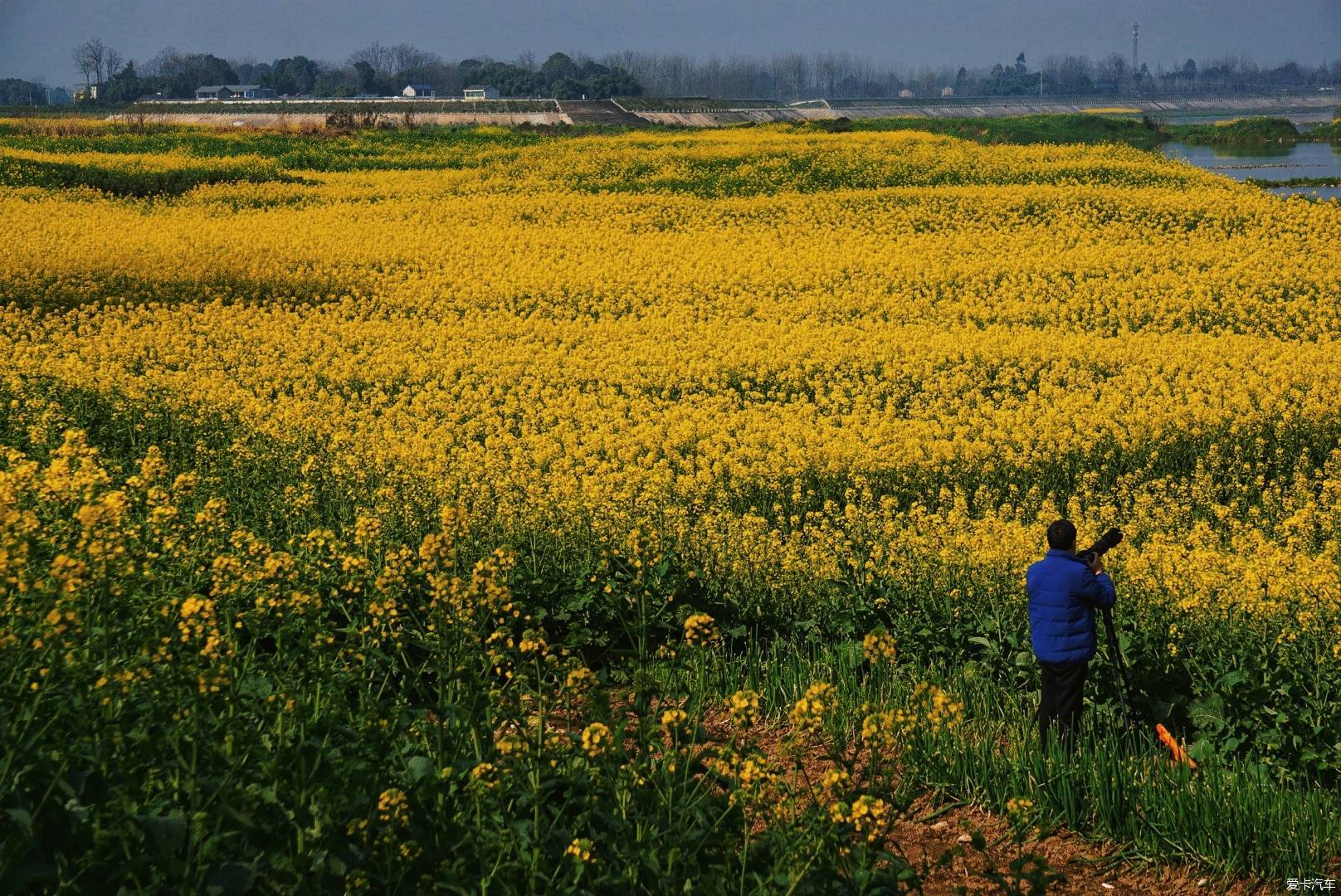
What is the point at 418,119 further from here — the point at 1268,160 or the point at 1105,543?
the point at 1105,543

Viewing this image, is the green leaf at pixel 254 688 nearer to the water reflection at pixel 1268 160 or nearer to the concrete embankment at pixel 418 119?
the water reflection at pixel 1268 160

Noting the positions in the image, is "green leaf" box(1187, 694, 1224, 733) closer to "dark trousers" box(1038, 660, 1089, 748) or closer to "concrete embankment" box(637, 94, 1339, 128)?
"dark trousers" box(1038, 660, 1089, 748)

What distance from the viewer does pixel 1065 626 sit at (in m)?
6.46

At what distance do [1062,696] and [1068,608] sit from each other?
0.46 meters

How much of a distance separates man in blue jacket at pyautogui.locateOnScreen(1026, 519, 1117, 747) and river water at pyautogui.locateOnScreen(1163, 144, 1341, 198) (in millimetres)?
31299

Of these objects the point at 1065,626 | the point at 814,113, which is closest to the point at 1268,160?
the point at 814,113

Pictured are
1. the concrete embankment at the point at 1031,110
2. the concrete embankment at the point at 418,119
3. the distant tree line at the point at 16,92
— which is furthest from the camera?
the distant tree line at the point at 16,92

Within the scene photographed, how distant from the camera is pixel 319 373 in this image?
15320mm

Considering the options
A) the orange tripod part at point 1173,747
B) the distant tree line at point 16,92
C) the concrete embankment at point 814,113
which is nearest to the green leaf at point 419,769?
the orange tripod part at point 1173,747

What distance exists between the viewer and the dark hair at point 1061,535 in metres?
6.58

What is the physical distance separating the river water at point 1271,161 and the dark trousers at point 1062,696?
103 ft

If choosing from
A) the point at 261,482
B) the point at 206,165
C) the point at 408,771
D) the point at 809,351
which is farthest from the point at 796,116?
the point at 408,771

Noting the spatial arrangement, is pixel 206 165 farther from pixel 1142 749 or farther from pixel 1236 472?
pixel 1142 749

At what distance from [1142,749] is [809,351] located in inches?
417
